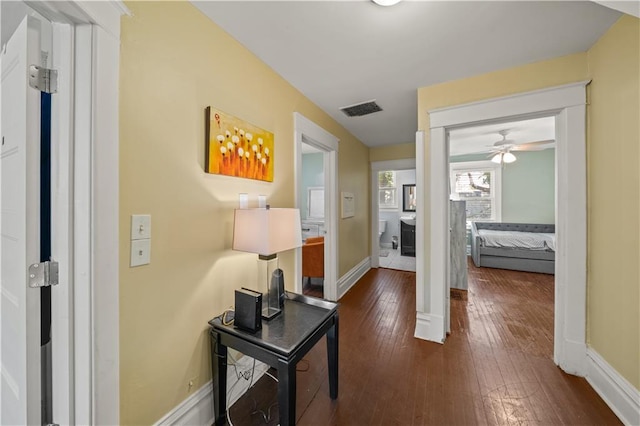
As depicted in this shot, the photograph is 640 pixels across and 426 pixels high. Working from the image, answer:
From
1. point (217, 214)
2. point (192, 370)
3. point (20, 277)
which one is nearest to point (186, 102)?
point (217, 214)

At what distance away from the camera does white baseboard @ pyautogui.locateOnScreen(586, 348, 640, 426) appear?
1394 mm

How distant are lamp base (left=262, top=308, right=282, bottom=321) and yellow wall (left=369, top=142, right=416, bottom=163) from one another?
3.80 m

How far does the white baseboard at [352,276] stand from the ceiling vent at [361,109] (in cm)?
221

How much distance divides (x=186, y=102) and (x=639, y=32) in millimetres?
2492

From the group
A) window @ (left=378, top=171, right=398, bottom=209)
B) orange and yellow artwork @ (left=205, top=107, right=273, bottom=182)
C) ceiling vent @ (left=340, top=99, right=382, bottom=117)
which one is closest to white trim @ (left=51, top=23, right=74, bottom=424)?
orange and yellow artwork @ (left=205, top=107, right=273, bottom=182)

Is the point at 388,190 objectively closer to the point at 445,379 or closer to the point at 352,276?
the point at 352,276

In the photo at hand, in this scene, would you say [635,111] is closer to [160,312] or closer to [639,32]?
[639,32]

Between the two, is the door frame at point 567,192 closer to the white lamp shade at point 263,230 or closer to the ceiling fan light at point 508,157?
the white lamp shade at point 263,230

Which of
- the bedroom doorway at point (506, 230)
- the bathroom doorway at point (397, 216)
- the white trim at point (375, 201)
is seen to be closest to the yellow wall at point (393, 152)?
the white trim at point (375, 201)

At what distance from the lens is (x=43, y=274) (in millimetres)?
960

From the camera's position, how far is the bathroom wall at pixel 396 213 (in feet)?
22.6

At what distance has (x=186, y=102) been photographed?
133 cm

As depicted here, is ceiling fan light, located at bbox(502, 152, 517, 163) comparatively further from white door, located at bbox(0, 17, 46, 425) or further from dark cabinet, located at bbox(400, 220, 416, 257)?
white door, located at bbox(0, 17, 46, 425)

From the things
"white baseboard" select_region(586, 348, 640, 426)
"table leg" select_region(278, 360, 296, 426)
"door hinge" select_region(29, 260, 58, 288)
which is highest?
"door hinge" select_region(29, 260, 58, 288)
